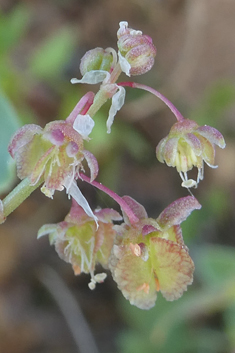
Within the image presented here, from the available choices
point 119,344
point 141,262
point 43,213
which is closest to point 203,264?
point 119,344

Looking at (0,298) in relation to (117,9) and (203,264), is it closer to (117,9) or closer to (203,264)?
(203,264)

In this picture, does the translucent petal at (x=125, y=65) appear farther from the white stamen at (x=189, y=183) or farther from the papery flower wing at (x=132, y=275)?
the papery flower wing at (x=132, y=275)

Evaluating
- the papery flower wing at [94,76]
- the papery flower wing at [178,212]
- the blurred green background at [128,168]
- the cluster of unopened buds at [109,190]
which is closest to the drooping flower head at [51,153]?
the cluster of unopened buds at [109,190]

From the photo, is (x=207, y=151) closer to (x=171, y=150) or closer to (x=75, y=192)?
(x=171, y=150)

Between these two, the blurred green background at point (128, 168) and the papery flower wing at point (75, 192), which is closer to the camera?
the papery flower wing at point (75, 192)

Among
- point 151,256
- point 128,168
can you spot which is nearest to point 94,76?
point 151,256

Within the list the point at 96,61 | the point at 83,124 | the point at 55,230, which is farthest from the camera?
the point at 55,230

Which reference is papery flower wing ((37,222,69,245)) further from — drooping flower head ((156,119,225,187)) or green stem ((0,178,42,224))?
drooping flower head ((156,119,225,187))
